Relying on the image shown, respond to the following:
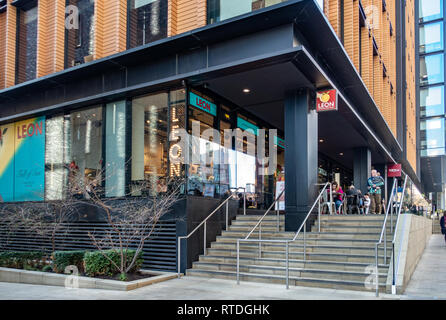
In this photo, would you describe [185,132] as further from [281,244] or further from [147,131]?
[281,244]

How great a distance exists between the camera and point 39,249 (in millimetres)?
15234

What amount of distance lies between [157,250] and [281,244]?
3.48 meters

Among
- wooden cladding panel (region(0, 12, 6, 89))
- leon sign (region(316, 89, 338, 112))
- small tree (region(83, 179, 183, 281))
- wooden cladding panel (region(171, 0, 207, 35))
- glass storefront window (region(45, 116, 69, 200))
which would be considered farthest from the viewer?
wooden cladding panel (region(0, 12, 6, 89))

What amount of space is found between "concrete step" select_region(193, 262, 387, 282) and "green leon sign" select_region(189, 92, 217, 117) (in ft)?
16.0

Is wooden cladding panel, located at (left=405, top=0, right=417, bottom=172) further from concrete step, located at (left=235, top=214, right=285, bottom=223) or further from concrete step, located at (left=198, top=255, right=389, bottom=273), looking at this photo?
concrete step, located at (left=198, top=255, right=389, bottom=273)

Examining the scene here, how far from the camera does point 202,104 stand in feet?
45.1

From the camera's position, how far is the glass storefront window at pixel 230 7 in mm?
11930

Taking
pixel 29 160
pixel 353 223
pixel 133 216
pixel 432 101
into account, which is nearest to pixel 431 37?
pixel 432 101

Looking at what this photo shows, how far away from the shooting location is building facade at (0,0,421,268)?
12023 mm

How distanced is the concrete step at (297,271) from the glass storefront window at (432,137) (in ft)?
148

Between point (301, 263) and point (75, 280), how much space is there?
539 cm

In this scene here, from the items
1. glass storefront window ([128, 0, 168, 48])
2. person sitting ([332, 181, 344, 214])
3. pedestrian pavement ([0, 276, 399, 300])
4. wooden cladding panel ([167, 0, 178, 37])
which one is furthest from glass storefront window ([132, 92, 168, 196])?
person sitting ([332, 181, 344, 214])

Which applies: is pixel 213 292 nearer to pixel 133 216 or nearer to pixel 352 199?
pixel 133 216
